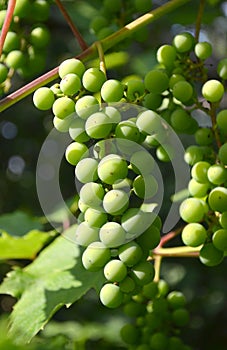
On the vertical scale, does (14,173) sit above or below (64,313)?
above

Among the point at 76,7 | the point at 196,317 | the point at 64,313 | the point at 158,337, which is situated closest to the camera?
the point at 158,337

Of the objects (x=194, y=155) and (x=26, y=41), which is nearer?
(x=194, y=155)

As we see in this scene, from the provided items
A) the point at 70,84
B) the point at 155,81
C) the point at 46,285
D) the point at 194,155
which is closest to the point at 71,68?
the point at 70,84

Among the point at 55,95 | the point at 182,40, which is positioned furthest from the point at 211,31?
the point at 55,95

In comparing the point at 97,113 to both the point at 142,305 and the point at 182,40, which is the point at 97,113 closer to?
the point at 182,40

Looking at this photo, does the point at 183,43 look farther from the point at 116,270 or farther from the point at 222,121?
the point at 116,270

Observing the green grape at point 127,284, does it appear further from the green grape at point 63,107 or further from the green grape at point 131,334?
the green grape at point 131,334
